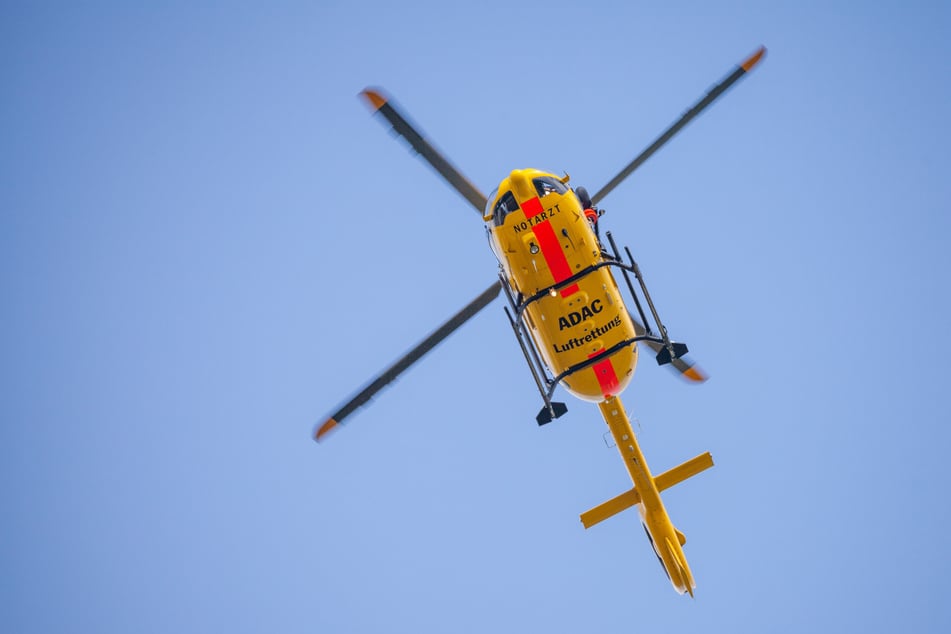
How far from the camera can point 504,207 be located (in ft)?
44.4

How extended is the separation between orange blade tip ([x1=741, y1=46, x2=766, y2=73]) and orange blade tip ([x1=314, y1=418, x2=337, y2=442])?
Result: 29.2ft

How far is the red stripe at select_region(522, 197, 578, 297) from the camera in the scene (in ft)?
43.8

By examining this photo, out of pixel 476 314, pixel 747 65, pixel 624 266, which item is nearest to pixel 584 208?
pixel 624 266

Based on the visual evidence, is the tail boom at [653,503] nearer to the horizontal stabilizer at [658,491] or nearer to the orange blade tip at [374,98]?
the horizontal stabilizer at [658,491]

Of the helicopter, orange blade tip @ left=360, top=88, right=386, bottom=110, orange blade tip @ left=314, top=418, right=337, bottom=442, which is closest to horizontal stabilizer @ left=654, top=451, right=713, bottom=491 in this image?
the helicopter

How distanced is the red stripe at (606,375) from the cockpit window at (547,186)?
2581mm

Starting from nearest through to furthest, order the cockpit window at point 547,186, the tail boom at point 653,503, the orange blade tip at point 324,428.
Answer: the cockpit window at point 547,186 < the orange blade tip at point 324,428 < the tail boom at point 653,503

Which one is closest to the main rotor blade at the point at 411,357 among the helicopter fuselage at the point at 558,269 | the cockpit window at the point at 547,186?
the helicopter fuselage at the point at 558,269

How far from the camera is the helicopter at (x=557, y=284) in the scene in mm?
13359

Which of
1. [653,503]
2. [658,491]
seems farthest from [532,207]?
[653,503]

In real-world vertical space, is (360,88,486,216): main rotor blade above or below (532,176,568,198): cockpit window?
above

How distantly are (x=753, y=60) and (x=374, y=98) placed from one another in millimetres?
6194

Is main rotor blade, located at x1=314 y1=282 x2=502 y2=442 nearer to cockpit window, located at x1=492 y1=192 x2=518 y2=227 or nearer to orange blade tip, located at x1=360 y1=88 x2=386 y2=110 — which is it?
cockpit window, located at x1=492 y1=192 x2=518 y2=227

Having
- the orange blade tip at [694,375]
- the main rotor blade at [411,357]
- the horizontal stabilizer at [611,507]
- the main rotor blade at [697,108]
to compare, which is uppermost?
the main rotor blade at [697,108]
